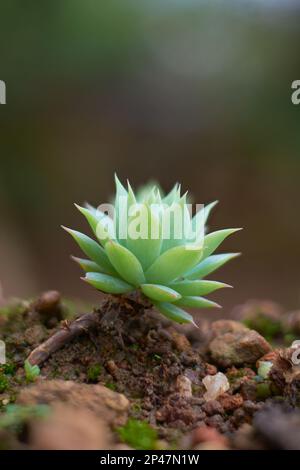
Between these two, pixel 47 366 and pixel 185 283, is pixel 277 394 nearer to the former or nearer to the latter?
pixel 185 283

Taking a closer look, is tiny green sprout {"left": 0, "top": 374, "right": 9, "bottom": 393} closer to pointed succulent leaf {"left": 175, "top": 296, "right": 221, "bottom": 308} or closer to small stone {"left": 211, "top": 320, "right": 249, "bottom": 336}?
pointed succulent leaf {"left": 175, "top": 296, "right": 221, "bottom": 308}

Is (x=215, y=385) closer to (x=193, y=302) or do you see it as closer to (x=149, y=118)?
(x=193, y=302)

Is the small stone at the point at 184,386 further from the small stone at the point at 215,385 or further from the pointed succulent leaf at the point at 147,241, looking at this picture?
the pointed succulent leaf at the point at 147,241

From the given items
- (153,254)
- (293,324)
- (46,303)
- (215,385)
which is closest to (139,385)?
(215,385)

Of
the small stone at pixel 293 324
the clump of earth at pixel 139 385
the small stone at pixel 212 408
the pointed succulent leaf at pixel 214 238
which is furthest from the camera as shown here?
the small stone at pixel 293 324

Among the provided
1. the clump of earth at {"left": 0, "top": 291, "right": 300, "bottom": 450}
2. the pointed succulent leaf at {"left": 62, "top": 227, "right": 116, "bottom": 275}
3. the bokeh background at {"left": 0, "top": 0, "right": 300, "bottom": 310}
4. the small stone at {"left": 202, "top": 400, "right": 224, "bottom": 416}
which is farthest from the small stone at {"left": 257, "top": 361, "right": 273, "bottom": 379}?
the bokeh background at {"left": 0, "top": 0, "right": 300, "bottom": 310}

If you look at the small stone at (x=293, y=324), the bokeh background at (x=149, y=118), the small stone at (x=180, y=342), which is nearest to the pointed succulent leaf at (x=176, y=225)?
the small stone at (x=180, y=342)
